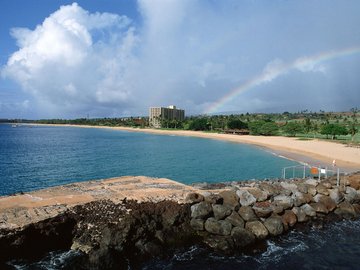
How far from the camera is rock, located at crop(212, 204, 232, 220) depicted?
18.8 meters

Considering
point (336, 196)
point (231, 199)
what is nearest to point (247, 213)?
point (231, 199)

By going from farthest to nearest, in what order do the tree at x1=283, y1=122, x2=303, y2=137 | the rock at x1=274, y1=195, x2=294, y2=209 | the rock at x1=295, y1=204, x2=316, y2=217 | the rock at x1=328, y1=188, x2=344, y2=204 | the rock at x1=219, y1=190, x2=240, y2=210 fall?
the tree at x1=283, y1=122, x2=303, y2=137 < the rock at x1=328, y1=188, x2=344, y2=204 < the rock at x1=295, y1=204, x2=316, y2=217 < the rock at x1=274, y1=195, x2=294, y2=209 < the rock at x1=219, y1=190, x2=240, y2=210

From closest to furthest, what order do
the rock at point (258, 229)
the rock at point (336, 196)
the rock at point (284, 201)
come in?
the rock at point (258, 229), the rock at point (284, 201), the rock at point (336, 196)

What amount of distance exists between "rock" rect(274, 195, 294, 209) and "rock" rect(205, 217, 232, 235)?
493 centimetres

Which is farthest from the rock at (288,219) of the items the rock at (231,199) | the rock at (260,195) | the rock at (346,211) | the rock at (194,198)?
the rock at (194,198)

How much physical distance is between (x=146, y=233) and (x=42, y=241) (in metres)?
4.99

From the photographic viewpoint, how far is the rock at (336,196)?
2330 centimetres

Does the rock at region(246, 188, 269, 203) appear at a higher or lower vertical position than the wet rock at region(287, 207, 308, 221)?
higher

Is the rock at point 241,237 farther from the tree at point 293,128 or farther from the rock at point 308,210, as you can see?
the tree at point 293,128

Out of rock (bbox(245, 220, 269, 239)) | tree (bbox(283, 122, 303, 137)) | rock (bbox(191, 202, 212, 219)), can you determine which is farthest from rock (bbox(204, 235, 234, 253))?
tree (bbox(283, 122, 303, 137))

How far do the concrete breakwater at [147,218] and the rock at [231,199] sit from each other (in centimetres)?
6

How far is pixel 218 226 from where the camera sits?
1775 cm

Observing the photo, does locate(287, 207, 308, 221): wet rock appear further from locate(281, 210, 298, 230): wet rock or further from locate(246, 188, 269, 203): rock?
locate(246, 188, 269, 203): rock

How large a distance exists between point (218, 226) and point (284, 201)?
6017mm
